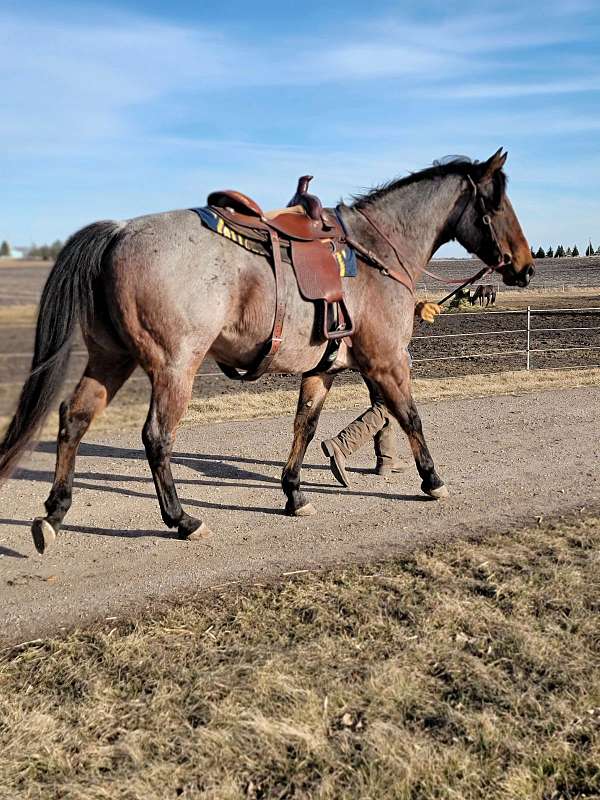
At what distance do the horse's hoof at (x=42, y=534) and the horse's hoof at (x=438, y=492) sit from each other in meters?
2.80

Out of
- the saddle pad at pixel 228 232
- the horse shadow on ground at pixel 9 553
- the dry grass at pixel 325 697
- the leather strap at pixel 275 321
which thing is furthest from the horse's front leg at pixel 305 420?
the horse shadow on ground at pixel 9 553

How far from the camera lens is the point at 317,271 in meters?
4.88

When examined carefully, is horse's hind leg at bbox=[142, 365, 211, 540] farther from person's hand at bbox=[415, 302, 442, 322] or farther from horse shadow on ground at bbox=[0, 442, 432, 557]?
person's hand at bbox=[415, 302, 442, 322]

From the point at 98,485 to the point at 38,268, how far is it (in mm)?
2692

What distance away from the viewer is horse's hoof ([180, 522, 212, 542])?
15.9 feet

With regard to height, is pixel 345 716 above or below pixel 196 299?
below

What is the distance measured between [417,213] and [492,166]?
2.14 feet

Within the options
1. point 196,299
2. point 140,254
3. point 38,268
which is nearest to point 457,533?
point 196,299

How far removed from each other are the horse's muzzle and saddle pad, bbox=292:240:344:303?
65.2 inches

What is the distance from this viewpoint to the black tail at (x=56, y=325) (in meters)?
4.34

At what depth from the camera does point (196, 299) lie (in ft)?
14.2

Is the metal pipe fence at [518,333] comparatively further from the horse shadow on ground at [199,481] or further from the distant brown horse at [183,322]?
the horse shadow on ground at [199,481]

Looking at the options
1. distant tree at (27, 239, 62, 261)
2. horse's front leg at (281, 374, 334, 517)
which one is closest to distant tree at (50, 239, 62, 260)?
distant tree at (27, 239, 62, 261)

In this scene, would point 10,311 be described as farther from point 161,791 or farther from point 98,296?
point 161,791
